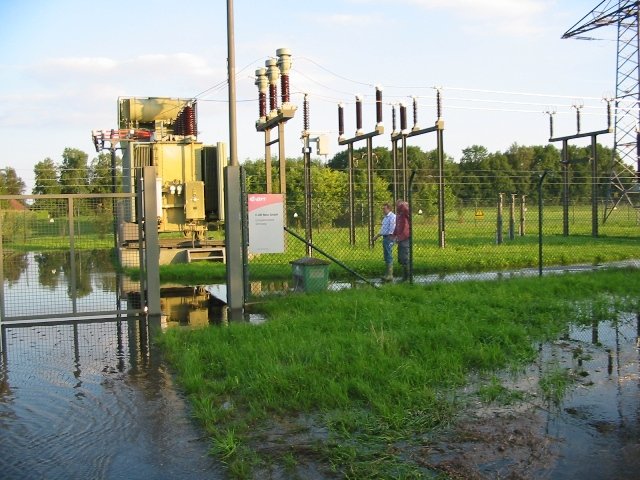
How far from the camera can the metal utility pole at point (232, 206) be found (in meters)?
12.4

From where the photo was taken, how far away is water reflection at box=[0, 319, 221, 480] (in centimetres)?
528

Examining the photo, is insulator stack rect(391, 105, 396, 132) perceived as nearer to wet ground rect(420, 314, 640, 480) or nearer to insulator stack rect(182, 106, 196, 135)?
insulator stack rect(182, 106, 196, 135)

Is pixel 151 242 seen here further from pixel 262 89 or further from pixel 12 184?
pixel 262 89

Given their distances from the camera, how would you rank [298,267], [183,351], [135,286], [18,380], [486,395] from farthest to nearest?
[135,286] → [298,267] → [183,351] → [18,380] → [486,395]

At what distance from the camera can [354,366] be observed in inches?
292

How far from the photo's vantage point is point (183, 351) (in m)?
8.83

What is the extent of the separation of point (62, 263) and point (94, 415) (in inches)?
689

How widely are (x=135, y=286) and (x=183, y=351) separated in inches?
329

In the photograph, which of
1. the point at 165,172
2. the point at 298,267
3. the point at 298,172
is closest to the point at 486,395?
the point at 298,267

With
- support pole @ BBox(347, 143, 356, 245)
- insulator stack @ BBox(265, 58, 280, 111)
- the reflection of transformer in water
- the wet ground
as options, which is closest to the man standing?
insulator stack @ BBox(265, 58, 280, 111)

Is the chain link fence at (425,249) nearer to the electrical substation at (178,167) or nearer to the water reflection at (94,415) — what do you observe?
the electrical substation at (178,167)

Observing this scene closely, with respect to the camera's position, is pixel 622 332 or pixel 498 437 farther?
pixel 622 332

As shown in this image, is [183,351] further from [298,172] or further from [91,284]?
A: [298,172]

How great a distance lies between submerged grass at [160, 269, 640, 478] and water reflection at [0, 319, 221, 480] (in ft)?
0.91
